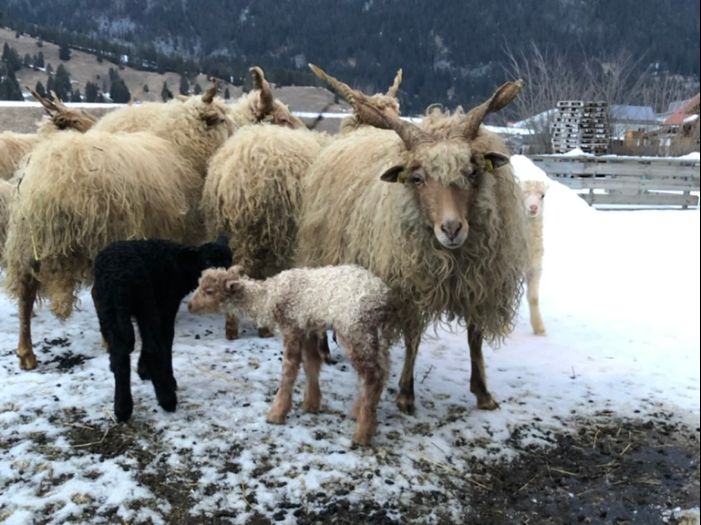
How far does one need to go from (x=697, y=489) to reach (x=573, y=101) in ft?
53.3

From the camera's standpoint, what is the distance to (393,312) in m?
3.99

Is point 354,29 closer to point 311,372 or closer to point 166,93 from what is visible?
point 166,93

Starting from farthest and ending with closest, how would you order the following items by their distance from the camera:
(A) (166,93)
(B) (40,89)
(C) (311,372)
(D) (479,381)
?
(A) (166,93), (B) (40,89), (D) (479,381), (C) (311,372)

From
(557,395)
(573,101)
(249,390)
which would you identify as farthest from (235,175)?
(573,101)

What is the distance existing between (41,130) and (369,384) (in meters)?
4.15

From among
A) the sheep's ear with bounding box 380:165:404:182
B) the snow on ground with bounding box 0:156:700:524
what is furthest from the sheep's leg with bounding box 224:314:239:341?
the sheep's ear with bounding box 380:165:404:182

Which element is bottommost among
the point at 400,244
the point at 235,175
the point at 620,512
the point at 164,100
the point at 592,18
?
the point at 620,512

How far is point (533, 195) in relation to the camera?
6520 mm

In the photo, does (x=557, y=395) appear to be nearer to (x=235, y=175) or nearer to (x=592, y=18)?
(x=235, y=175)

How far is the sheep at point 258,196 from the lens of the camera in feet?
17.0

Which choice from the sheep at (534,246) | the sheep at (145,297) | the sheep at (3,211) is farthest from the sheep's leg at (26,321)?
the sheep at (534,246)

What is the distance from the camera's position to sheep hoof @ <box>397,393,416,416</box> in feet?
14.3

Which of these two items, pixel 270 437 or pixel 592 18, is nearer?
pixel 270 437

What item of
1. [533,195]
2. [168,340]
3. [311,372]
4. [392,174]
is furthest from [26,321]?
[533,195]
